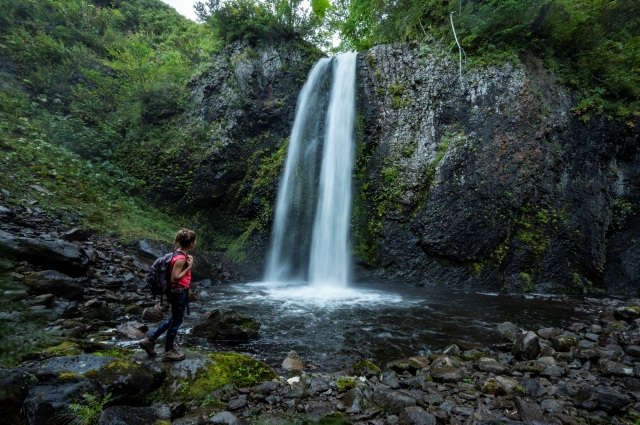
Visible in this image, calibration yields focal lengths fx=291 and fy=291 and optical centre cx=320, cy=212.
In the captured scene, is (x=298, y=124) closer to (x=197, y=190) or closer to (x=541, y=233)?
(x=197, y=190)

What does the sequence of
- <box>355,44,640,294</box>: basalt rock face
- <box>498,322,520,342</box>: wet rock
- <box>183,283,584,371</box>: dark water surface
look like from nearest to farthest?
<box>183,283,584,371</box>: dark water surface
<box>498,322,520,342</box>: wet rock
<box>355,44,640,294</box>: basalt rock face

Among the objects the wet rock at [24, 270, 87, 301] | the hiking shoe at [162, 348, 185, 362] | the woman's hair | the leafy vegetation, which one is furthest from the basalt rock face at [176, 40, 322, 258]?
the hiking shoe at [162, 348, 185, 362]

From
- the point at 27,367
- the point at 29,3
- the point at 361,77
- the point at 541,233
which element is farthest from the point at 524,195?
the point at 29,3

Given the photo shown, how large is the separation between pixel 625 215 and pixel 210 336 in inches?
555

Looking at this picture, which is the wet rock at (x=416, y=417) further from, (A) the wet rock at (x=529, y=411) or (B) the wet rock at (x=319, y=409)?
(A) the wet rock at (x=529, y=411)

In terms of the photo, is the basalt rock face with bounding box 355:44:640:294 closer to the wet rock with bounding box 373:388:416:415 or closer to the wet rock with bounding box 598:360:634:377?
the wet rock with bounding box 598:360:634:377

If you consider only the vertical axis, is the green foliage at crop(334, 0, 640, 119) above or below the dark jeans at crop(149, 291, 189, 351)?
above

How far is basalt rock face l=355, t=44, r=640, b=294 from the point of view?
993 centimetres

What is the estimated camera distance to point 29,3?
1491 cm

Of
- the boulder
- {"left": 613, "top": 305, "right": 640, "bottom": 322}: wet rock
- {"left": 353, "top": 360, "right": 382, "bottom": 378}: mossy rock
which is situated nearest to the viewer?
{"left": 353, "top": 360, "right": 382, "bottom": 378}: mossy rock

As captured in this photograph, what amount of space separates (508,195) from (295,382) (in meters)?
9.79

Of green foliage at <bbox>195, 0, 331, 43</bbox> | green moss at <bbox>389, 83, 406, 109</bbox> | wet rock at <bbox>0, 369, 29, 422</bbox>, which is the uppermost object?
green foliage at <bbox>195, 0, 331, 43</bbox>

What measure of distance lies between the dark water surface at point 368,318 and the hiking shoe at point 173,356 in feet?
4.62

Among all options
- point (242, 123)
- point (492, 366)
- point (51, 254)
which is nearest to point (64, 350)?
point (51, 254)
